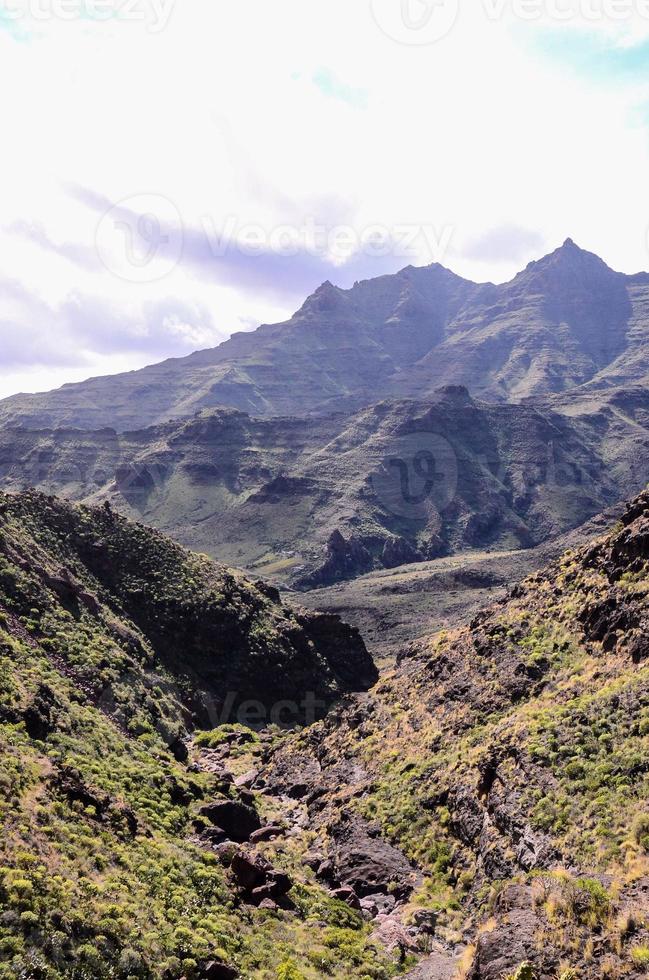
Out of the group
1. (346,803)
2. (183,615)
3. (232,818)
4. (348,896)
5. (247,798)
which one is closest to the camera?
(348,896)

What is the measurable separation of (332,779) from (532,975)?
30128mm

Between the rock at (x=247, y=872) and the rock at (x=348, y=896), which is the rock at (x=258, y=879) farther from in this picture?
the rock at (x=348, y=896)

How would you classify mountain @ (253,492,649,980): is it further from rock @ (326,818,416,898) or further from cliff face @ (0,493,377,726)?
cliff face @ (0,493,377,726)

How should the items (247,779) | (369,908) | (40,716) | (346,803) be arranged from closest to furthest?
(369,908), (40,716), (346,803), (247,779)

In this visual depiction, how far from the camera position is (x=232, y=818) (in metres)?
38.9

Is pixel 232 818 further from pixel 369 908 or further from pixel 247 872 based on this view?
pixel 369 908

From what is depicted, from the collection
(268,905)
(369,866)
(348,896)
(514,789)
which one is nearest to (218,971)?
(268,905)

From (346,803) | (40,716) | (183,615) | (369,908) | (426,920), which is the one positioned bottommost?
(369,908)

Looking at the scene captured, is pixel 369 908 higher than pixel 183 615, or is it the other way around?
pixel 183 615

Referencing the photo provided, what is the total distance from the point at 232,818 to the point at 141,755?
8.27m

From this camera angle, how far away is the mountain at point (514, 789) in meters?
20.9

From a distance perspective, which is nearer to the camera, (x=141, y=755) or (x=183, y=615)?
(x=141, y=755)

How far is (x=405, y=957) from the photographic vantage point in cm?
2634

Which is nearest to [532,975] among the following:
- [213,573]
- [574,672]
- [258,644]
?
[574,672]
